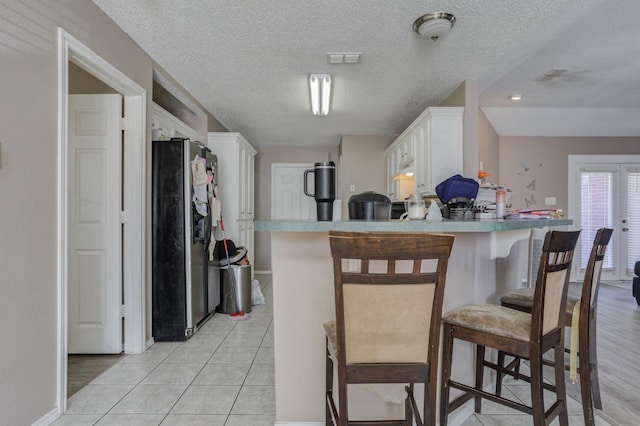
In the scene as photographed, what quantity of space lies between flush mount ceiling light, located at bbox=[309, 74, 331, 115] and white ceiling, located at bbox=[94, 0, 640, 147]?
0.10 m

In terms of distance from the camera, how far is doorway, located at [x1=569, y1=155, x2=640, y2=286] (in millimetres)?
5434

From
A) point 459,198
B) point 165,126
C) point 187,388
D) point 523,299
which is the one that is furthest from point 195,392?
point 165,126

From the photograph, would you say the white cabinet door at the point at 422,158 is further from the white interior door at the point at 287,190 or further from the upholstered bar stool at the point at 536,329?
the white interior door at the point at 287,190

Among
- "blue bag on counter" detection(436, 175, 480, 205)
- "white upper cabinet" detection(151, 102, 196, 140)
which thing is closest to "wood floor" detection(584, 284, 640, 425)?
"blue bag on counter" detection(436, 175, 480, 205)

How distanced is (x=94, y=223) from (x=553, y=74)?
4536 millimetres

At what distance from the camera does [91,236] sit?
263 centimetres

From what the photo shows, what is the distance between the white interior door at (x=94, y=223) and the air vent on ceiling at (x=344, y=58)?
174 centimetres

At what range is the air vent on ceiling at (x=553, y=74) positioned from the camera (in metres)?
3.36

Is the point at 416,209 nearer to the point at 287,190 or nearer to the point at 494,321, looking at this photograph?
the point at 494,321

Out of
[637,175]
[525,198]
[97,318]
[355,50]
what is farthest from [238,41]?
[637,175]

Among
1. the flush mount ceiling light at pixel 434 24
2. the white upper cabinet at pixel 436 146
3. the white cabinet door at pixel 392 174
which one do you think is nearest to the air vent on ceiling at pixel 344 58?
the flush mount ceiling light at pixel 434 24

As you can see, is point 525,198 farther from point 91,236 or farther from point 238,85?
point 91,236

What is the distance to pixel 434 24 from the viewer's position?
228 cm
